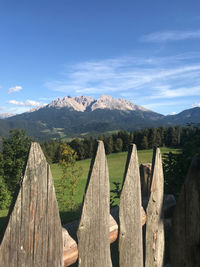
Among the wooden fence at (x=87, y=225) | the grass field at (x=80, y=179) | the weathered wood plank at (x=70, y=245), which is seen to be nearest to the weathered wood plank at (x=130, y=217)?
the wooden fence at (x=87, y=225)

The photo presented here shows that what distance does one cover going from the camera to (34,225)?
1340mm

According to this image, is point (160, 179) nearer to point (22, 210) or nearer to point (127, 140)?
point (22, 210)

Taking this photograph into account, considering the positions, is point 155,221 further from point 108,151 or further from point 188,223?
point 108,151

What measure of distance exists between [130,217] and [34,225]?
35.7 inches

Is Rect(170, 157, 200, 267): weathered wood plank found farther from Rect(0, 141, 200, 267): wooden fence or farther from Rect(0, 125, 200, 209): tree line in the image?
Rect(0, 125, 200, 209): tree line

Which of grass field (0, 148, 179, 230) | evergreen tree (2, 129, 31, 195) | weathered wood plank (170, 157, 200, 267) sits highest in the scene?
weathered wood plank (170, 157, 200, 267)

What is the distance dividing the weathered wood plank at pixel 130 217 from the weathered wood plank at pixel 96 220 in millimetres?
174

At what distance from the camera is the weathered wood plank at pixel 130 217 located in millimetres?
1852

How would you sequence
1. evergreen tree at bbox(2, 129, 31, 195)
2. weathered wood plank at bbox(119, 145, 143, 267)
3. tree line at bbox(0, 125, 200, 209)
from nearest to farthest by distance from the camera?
weathered wood plank at bbox(119, 145, 143, 267) → tree line at bbox(0, 125, 200, 209) → evergreen tree at bbox(2, 129, 31, 195)

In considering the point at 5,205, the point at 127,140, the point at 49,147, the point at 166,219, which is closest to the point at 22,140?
the point at 5,205

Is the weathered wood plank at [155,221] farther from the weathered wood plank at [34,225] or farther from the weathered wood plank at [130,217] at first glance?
the weathered wood plank at [34,225]

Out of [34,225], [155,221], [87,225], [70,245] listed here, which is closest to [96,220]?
[87,225]

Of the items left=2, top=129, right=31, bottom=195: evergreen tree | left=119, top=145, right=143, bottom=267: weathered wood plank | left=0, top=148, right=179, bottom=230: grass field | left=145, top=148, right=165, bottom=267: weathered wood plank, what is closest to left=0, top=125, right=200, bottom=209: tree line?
left=2, top=129, right=31, bottom=195: evergreen tree

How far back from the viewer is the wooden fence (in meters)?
1.29
